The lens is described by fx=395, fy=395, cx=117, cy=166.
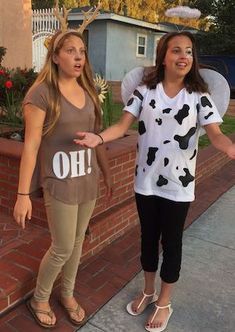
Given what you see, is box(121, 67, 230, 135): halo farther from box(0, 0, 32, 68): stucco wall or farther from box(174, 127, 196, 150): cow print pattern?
box(0, 0, 32, 68): stucco wall

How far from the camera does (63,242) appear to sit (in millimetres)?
2166

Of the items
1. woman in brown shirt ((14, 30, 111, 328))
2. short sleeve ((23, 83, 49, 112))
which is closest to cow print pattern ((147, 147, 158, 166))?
woman in brown shirt ((14, 30, 111, 328))

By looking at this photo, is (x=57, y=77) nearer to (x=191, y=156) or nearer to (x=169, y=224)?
(x=191, y=156)

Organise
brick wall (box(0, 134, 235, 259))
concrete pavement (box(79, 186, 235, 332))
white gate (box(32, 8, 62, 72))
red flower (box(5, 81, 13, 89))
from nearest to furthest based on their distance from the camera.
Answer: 1. concrete pavement (box(79, 186, 235, 332))
2. brick wall (box(0, 134, 235, 259))
3. red flower (box(5, 81, 13, 89))
4. white gate (box(32, 8, 62, 72))

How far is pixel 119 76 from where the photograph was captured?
20484mm

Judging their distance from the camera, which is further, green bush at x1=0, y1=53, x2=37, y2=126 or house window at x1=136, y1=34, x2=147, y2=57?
house window at x1=136, y1=34, x2=147, y2=57

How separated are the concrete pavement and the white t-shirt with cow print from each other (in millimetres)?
891

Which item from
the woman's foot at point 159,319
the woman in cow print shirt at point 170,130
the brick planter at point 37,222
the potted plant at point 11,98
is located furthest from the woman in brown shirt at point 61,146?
the potted plant at point 11,98

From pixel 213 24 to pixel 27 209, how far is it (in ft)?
67.9

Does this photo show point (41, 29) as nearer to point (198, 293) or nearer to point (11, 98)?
point (11, 98)

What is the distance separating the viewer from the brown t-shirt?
6.66 feet

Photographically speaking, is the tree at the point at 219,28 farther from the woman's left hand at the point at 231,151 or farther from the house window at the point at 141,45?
the woman's left hand at the point at 231,151

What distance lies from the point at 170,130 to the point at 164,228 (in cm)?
59

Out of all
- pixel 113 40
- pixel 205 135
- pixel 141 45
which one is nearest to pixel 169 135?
pixel 205 135
